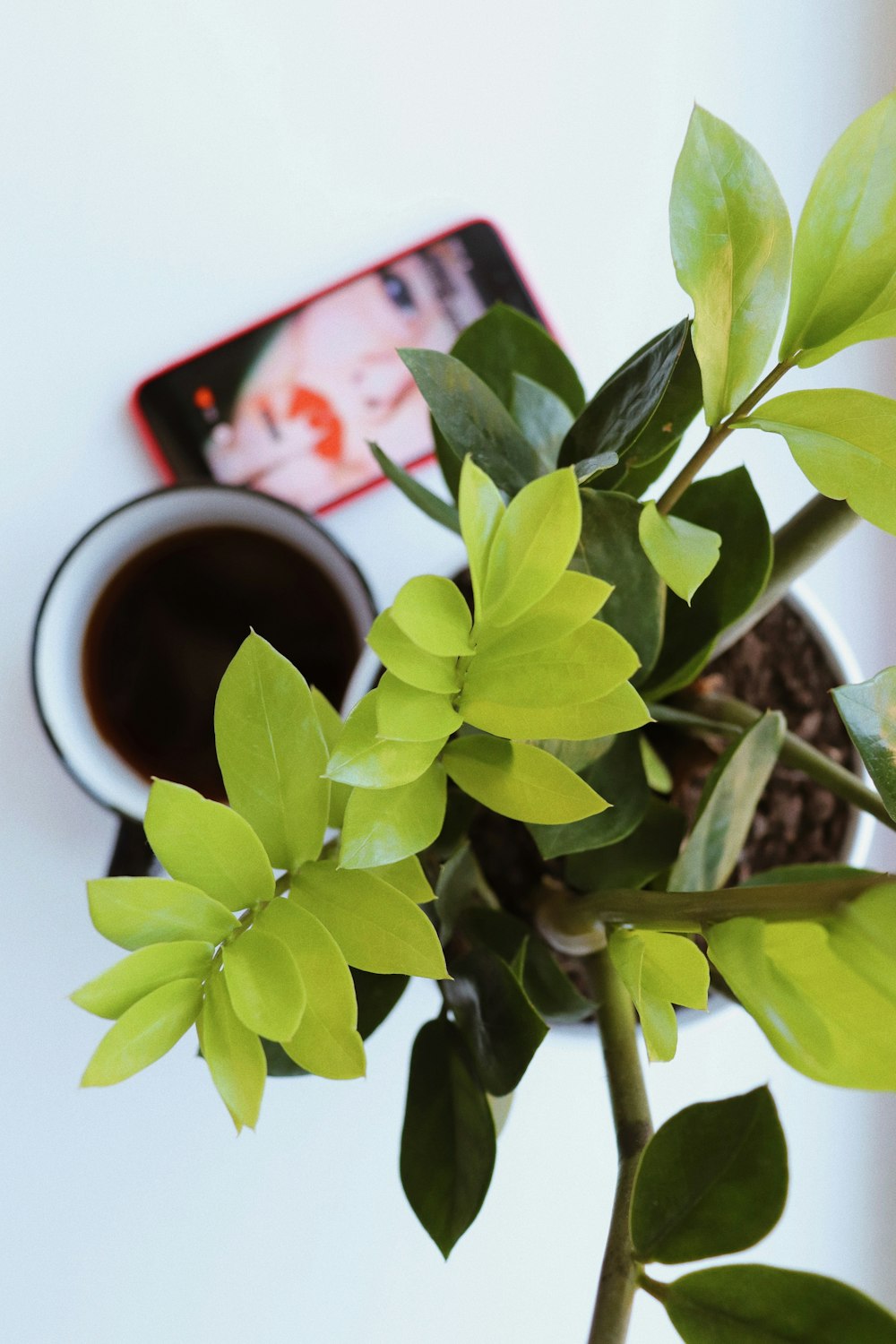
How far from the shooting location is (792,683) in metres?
0.42

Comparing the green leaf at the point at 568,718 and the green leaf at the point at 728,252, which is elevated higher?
the green leaf at the point at 728,252

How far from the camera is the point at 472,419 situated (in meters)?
0.25

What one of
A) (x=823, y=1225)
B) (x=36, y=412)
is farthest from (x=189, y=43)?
(x=823, y=1225)

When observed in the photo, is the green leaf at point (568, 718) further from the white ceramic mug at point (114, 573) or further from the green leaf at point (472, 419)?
the white ceramic mug at point (114, 573)

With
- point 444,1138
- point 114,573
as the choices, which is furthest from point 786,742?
point 114,573

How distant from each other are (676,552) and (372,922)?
3.5 inches

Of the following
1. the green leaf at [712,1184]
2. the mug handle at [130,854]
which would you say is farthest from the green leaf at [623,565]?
the mug handle at [130,854]

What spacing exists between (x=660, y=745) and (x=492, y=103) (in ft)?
1.08

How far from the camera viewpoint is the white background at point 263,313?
0.50 m

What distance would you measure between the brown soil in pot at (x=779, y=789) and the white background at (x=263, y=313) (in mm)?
130

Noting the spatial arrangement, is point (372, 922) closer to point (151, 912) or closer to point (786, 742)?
point (151, 912)

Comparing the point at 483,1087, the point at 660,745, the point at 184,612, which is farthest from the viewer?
the point at 184,612

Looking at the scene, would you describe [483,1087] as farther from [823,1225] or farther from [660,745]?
[823,1225]

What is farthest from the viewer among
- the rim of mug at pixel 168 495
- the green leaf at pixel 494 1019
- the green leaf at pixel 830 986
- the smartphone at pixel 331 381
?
the smartphone at pixel 331 381
